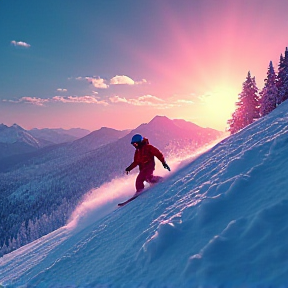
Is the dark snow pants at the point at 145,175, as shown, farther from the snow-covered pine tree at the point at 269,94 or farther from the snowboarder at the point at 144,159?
the snow-covered pine tree at the point at 269,94

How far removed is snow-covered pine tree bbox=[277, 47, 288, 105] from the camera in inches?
1145

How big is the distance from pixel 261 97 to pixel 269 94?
2.19 metres

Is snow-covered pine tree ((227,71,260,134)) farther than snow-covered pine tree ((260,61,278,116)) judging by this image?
Yes

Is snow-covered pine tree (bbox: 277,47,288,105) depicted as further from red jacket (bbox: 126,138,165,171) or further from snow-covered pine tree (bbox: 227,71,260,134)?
red jacket (bbox: 126,138,165,171)

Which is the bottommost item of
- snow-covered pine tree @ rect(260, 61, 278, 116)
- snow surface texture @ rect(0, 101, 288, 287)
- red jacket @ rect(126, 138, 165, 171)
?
snow surface texture @ rect(0, 101, 288, 287)

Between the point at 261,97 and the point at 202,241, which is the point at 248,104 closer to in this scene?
the point at 261,97

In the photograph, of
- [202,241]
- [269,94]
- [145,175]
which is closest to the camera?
[202,241]

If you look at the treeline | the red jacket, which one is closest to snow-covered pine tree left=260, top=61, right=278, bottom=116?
the treeline

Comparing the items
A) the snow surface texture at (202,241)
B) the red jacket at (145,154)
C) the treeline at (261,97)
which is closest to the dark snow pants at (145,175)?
the red jacket at (145,154)

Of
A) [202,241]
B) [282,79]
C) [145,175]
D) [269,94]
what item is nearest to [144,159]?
[145,175]

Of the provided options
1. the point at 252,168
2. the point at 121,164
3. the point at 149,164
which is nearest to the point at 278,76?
the point at 149,164

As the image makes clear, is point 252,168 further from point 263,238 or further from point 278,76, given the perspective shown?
point 278,76

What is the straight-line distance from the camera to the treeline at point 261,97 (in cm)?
2967

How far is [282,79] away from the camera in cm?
3052
